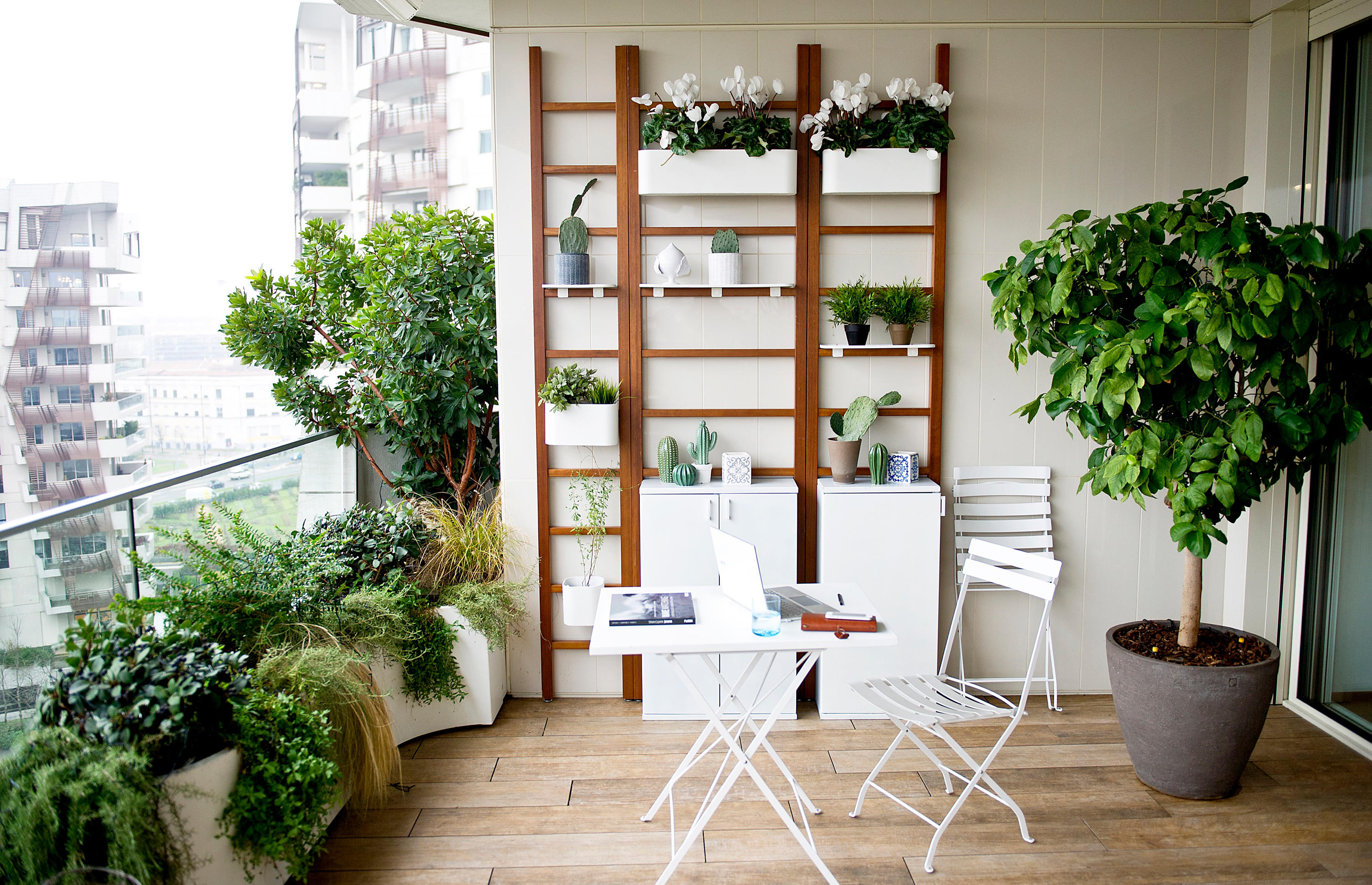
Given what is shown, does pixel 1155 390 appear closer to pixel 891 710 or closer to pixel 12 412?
pixel 891 710

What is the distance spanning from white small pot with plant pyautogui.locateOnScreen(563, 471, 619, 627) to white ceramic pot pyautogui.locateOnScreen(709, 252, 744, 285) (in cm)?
105

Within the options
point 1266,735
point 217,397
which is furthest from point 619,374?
point 1266,735

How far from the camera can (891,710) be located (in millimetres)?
2666

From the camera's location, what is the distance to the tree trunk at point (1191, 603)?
315 centimetres

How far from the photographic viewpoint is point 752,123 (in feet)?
11.9

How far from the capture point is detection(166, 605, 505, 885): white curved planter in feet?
6.92

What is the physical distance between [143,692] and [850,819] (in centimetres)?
226

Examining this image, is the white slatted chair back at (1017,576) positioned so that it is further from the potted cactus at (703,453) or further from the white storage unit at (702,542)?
the potted cactus at (703,453)

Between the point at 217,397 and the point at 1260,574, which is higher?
the point at 217,397

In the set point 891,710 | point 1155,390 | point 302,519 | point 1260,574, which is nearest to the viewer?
point 891,710

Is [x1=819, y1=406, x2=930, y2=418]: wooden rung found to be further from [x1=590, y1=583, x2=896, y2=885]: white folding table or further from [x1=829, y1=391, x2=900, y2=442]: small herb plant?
[x1=590, y1=583, x2=896, y2=885]: white folding table

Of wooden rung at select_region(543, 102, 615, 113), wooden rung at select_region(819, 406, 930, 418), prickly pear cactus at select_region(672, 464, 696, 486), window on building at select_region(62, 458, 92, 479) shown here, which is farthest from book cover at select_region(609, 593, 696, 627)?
window on building at select_region(62, 458, 92, 479)

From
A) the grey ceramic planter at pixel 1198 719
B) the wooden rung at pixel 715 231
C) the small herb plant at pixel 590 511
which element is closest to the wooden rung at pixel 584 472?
the small herb plant at pixel 590 511

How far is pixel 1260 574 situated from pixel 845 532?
77.3 inches
